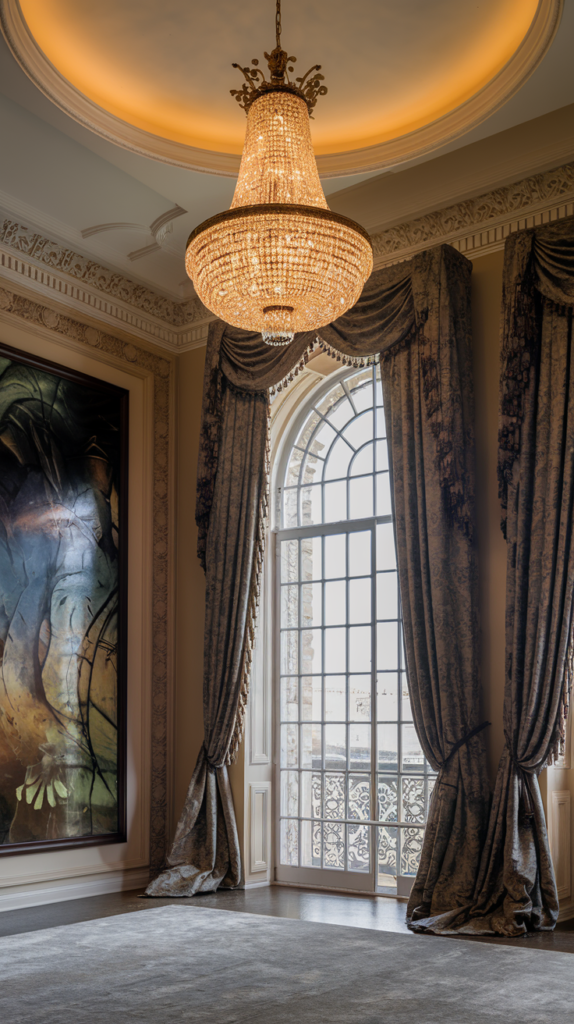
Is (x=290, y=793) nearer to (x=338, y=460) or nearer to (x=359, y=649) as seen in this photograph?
(x=359, y=649)

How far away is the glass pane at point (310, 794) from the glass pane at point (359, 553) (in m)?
1.53

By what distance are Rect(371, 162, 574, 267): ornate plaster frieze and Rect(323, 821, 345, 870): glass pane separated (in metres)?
4.06

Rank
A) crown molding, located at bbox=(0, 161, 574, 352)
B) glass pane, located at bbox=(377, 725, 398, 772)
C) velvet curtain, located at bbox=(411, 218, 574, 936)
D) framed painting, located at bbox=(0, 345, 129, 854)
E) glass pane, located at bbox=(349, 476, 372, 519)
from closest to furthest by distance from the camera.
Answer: velvet curtain, located at bbox=(411, 218, 574, 936) → crown molding, located at bbox=(0, 161, 574, 352) → framed painting, located at bbox=(0, 345, 129, 854) → glass pane, located at bbox=(377, 725, 398, 772) → glass pane, located at bbox=(349, 476, 372, 519)

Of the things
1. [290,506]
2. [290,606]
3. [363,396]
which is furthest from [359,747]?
[363,396]

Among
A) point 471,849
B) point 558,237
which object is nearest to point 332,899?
point 471,849

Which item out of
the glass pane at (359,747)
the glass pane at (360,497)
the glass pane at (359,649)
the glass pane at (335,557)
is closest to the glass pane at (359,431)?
the glass pane at (360,497)

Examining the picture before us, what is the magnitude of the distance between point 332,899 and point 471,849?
139cm

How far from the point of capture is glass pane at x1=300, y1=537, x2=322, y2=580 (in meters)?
7.18

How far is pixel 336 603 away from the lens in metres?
6.99

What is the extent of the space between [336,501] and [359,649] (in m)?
1.17

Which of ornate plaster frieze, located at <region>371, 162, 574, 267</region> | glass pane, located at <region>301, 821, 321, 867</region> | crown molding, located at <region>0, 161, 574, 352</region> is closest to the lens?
ornate plaster frieze, located at <region>371, 162, 574, 267</region>

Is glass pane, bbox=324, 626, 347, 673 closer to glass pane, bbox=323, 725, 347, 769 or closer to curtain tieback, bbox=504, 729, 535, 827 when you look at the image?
glass pane, bbox=323, 725, 347, 769

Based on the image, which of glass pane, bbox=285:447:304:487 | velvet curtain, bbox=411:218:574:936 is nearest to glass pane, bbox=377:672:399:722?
velvet curtain, bbox=411:218:574:936

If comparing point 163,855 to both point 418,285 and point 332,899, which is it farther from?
point 418,285
